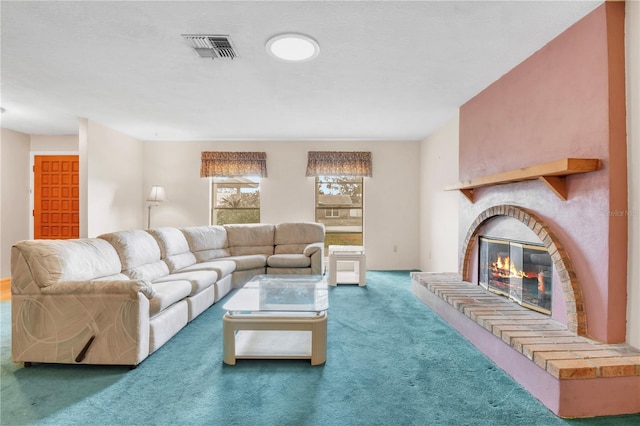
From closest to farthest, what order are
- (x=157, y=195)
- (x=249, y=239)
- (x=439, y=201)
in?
(x=439, y=201), (x=249, y=239), (x=157, y=195)

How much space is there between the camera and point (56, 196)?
5406 millimetres

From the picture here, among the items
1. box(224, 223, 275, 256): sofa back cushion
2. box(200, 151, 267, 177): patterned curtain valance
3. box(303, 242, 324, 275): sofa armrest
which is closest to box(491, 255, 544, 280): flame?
box(303, 242, 324, 275): sofa armrest

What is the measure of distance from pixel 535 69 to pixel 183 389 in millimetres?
3458

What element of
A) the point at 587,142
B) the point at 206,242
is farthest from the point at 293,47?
the point at 206,242

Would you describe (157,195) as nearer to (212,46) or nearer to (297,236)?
(297,236)

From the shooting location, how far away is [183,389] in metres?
1.86

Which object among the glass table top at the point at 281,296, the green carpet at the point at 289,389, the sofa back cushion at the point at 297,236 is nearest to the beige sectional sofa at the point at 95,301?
the green carpet at the point at 289,389

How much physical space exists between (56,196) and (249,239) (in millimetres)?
3587

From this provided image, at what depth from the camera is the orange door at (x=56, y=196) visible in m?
5.38

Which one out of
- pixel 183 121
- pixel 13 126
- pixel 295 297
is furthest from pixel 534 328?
pixel 13 126

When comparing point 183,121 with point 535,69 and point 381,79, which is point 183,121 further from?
point 535,69

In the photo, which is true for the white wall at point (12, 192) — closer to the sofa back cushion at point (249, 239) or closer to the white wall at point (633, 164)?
the sofa back cushion at point (249, 239)

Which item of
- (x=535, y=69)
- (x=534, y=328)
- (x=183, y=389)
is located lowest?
(x=183, y=389)

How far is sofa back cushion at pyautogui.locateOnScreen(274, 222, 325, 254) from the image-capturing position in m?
4.94
